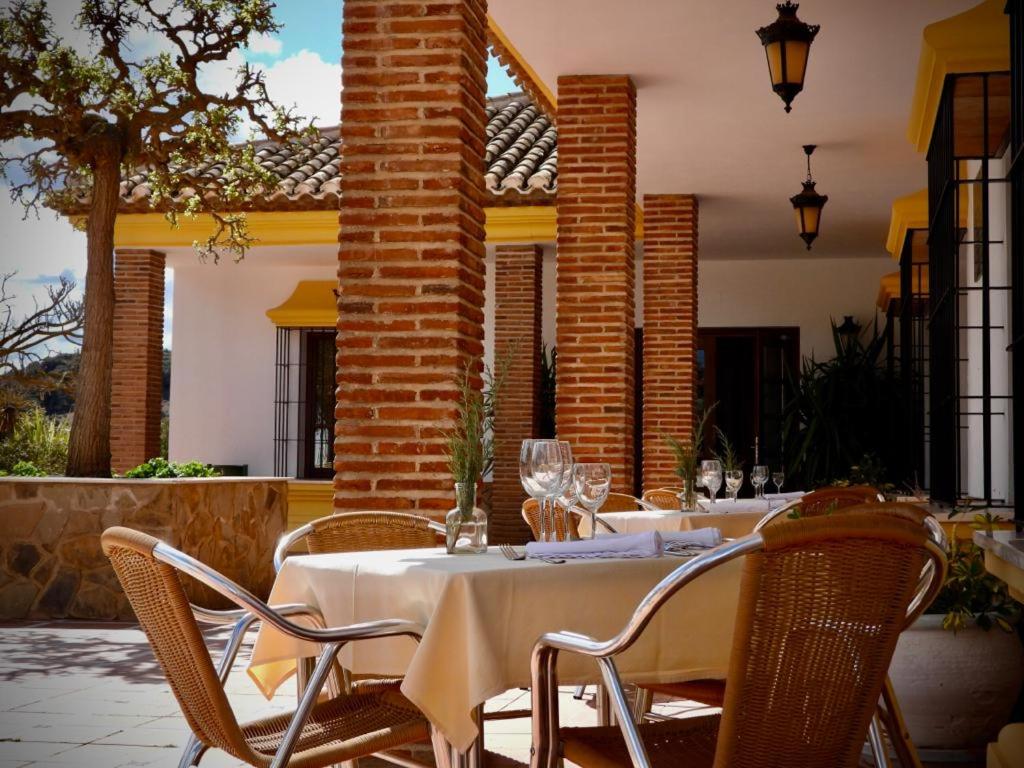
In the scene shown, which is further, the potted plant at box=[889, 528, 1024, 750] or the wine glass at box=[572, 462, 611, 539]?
the potted plant at box=[889, 528, 1024, 750]

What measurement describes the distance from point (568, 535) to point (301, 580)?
79 cm

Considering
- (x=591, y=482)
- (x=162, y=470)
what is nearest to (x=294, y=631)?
(x=591, y=482)

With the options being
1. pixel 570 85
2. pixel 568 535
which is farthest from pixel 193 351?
pixel 568 535

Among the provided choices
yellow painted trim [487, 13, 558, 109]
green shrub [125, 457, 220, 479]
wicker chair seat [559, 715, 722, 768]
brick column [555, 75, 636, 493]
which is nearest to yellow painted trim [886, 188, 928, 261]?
brick column [555, 75, 636, 493]

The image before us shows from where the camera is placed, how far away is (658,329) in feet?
36.0

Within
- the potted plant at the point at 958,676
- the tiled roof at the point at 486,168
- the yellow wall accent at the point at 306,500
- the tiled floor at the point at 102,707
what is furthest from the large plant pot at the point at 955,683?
the yellow wall accent at the point at 306,500

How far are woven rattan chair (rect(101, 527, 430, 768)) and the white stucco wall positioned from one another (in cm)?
1148

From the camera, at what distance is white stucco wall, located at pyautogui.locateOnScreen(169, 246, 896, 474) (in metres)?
14.3

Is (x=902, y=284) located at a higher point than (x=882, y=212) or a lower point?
lower

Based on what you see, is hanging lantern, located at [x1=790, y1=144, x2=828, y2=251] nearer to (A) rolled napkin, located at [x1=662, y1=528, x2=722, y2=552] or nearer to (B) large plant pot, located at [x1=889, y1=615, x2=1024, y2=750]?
(B) large plant pot, located at [x1=889, y1=615, x2=1024, y2=750]

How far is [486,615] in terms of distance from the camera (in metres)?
2.43

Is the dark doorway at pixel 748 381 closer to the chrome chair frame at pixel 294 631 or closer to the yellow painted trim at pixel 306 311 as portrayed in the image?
the yellow painted trim at pixel 306 311

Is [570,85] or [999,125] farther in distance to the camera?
[570,85]

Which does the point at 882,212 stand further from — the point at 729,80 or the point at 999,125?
the point at 999,125
